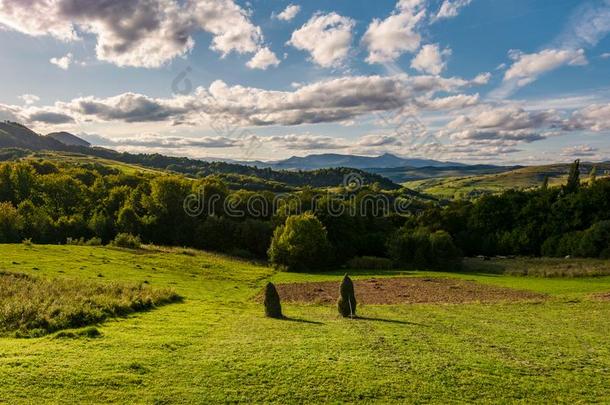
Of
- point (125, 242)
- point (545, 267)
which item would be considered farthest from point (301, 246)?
point (545, 267)

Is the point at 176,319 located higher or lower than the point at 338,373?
lower

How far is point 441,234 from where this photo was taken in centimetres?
8031

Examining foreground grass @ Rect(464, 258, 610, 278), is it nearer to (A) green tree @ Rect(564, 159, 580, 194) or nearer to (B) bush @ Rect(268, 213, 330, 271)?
(B) bush @ Rect(268, 213, 330, 271)

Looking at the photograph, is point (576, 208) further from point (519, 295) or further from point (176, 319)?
point (176, 319)

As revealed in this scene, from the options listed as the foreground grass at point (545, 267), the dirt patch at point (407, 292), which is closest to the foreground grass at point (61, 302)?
the dirt patch at point (407, 292)

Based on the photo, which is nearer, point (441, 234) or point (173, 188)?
point (441, 234)

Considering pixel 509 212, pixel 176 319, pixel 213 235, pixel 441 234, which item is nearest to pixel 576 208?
pixel 509 212

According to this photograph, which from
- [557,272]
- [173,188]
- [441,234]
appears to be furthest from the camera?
[173,188]

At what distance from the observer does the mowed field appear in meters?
14.4

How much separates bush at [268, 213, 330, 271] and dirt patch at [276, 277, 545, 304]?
57.9ft

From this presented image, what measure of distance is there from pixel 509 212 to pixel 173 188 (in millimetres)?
77038

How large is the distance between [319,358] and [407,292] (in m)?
32.6

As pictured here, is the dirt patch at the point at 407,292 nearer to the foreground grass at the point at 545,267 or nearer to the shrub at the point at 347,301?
the shrub at the point at 347,301

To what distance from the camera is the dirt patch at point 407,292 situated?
1706 inches
